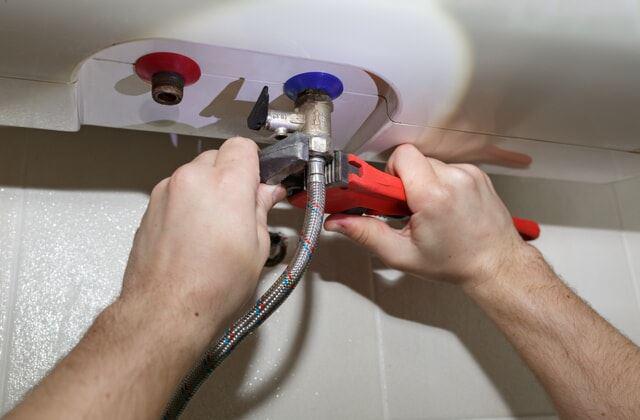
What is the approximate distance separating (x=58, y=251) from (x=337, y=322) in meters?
0.34

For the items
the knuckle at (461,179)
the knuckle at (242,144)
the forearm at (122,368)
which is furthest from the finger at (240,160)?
the knuckle at (461,179)

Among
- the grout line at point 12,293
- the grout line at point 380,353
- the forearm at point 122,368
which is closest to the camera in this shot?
the forearm at point 122,368

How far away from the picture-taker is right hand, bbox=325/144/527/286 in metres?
0.59

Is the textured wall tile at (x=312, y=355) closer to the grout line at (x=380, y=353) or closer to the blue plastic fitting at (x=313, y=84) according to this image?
the grout line at (x=380, y=353)

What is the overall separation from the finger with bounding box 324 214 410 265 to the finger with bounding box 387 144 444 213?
4 cm

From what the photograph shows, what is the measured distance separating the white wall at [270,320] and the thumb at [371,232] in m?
0.11

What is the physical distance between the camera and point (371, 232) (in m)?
0.61

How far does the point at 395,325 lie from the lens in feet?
2.34

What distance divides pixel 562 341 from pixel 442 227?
0.18m

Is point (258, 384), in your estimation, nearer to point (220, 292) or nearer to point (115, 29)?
point (220, 292)

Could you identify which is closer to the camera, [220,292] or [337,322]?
[220,292]

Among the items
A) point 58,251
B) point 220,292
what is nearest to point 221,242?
point 220,292

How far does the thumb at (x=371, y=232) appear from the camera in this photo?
0.61 metres

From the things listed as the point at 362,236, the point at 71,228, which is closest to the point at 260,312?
the point at 362,236
